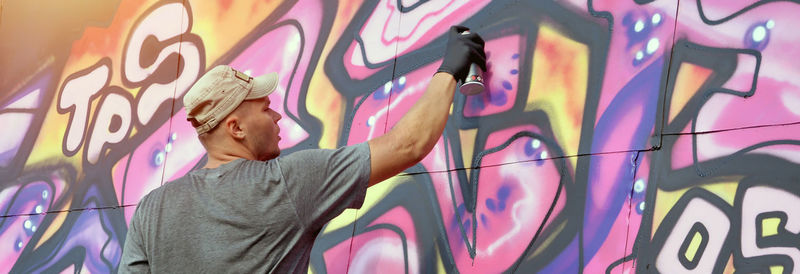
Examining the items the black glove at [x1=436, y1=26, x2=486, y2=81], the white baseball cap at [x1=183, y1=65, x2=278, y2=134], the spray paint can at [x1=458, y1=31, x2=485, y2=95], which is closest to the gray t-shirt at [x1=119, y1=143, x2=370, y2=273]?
the white baseball cap at [x1=183, y1=65, x2=278, y2=134]

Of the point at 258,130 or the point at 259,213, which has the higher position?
the point at 258,130

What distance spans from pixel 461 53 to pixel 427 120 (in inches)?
16.6

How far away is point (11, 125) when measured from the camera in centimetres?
569

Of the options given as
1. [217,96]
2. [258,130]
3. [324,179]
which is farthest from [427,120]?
[217,96]

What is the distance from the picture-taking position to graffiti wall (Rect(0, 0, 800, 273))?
8.78 ft

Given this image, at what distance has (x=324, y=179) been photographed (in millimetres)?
2652

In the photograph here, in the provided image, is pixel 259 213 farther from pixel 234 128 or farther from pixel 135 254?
pixel 135 254

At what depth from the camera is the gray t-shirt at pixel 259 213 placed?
8.64ft

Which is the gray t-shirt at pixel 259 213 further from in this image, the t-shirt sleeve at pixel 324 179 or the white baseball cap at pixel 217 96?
the white baseball cap at pixel 217 96

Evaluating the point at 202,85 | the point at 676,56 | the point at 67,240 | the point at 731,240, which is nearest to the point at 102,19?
the point at 67,240

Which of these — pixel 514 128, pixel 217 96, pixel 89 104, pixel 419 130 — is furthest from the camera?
pixel 89 104

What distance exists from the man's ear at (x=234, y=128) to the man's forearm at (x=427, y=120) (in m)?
0.52

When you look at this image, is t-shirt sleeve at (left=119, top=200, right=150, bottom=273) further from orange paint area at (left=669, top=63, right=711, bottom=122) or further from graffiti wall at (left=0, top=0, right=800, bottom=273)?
orange paint area at (left=669, top=63, right=711, bottom=122)

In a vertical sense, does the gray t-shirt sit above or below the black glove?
below
